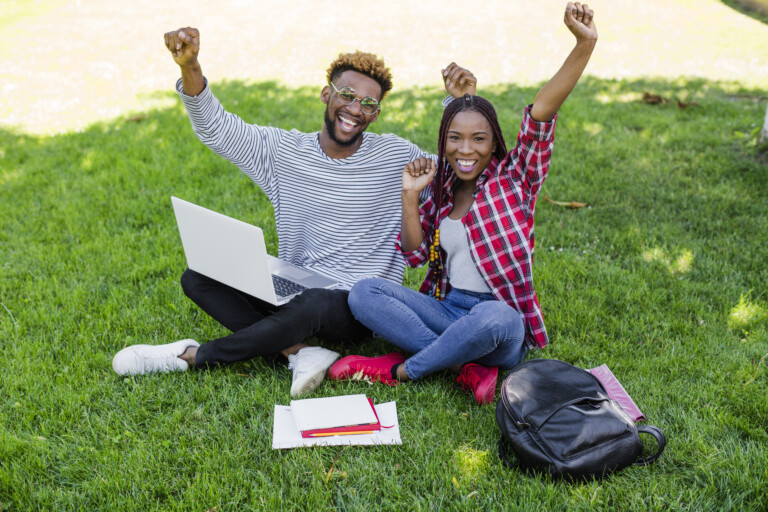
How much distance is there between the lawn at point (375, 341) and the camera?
106 inches

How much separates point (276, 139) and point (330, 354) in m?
1.33

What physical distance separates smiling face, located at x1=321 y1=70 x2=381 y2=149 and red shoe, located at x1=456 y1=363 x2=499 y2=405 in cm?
144

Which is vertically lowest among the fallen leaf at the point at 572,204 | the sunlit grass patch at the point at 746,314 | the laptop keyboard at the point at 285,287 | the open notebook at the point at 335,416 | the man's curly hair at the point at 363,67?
the open notebook at the point at 335,416

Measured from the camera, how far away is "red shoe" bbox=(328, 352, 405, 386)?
3.46 meters

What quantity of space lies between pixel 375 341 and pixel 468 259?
86cm

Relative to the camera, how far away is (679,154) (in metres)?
6.51

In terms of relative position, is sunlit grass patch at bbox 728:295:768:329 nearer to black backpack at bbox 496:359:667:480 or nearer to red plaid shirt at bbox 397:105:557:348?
red plaid shirt at bbox 397:105:557:348

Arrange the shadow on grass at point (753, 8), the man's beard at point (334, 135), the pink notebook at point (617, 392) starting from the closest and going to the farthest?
the pink notebook at point (617, 392) → the man's beard at point (334, 135) → the shadow on grass at point (753, 8)

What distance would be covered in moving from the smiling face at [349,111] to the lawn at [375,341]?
125cm

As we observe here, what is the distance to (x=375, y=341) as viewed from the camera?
156 inches

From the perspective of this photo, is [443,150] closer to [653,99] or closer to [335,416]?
[335,416]

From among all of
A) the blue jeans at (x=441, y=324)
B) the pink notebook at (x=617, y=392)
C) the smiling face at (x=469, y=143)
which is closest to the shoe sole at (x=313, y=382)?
the blue jeans at (x=441, y=324)

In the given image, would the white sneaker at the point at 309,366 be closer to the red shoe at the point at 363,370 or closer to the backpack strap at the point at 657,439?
the red shoe at the point at 363,370

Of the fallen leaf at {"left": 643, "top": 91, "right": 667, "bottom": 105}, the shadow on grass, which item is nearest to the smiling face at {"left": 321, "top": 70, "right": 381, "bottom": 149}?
the fallen leaf at {"left": 643, "top": 91, "right": 667, "bottom": 105}
